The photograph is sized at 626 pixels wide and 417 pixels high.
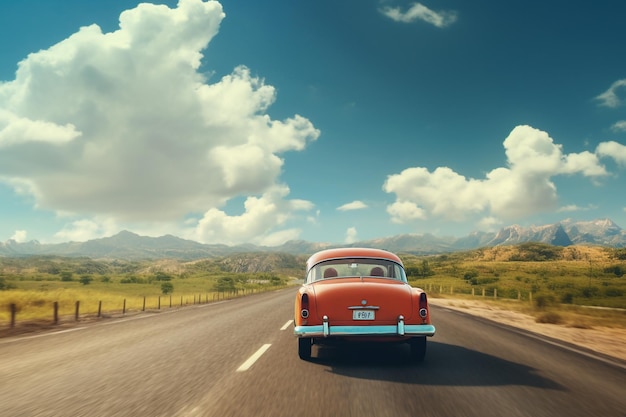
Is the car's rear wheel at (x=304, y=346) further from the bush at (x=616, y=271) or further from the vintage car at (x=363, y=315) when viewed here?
the bush at (x=616, y=271)

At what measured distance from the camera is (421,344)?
6.07 m

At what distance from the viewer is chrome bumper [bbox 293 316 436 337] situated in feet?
18.4

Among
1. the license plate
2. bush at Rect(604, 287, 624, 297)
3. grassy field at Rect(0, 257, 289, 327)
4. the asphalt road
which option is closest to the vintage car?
the license plate

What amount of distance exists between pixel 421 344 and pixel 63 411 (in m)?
4.61

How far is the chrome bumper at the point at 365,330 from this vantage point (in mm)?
5617

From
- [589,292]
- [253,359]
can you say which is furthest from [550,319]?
[589,292]

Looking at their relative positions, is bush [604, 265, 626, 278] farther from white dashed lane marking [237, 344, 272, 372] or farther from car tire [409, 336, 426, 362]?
white dashed lane marking [237, 344, 272, 372]

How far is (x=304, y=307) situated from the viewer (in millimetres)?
5902

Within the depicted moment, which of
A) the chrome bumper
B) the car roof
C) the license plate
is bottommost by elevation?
the chrome bumper

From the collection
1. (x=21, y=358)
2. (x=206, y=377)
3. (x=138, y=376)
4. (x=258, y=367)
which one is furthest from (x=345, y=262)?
(x=21, y=358)

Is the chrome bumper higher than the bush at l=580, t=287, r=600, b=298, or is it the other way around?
the chrome bumper

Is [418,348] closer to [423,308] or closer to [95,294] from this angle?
[423,308]

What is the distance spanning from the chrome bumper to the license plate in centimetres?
13

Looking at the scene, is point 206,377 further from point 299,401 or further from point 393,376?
point 393,376
